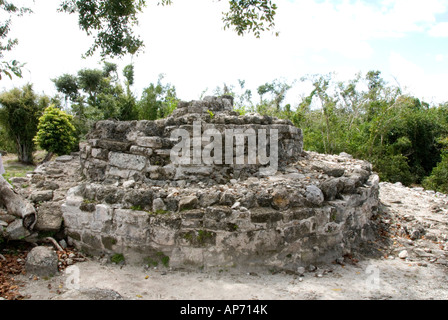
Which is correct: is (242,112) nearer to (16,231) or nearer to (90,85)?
(16,231)

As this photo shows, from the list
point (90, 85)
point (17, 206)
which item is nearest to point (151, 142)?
point (17, 206)

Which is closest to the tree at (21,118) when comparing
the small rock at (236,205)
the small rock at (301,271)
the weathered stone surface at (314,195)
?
the small rock at (236,205)

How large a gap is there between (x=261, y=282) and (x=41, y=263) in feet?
7.05

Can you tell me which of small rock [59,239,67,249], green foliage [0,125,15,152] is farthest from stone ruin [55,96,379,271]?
green foliage [0,125,15,152]

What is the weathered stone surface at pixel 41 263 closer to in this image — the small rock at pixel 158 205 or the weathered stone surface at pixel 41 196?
the weathered stone surface at pixel 41 196

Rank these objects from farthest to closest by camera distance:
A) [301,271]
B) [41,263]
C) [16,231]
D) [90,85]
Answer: [90,85], [16,231], [301,271], [41,263]

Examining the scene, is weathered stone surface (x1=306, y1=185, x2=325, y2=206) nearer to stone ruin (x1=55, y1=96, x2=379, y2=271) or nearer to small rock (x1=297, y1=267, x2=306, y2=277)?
stone ruin (x1=55, y1=96, x2=379, y2=271)

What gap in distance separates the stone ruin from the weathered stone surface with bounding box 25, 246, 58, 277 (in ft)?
1.49

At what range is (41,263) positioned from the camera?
9.71 feet

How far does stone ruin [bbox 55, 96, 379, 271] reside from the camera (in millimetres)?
3145

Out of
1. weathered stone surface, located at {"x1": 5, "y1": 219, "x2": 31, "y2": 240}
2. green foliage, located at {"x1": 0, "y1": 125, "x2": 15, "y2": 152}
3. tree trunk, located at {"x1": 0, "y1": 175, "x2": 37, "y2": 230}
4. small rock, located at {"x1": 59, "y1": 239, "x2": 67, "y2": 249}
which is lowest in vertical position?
small rock, located at {"x1": 59, "y1": 239, "x2": 67, "y2": 249}

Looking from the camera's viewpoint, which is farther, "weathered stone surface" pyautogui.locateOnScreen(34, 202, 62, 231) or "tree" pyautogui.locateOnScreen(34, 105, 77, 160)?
"tree" pyautogui.locateOnScreen(34, 105, 77, 160)

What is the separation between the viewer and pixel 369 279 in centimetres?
321

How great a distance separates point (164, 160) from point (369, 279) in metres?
2.71
